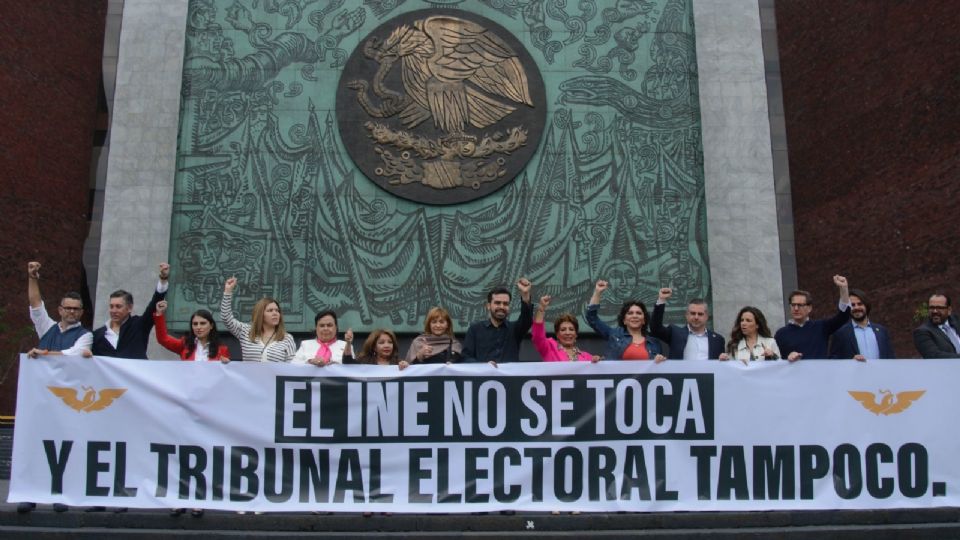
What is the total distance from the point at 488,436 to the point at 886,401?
3.12m

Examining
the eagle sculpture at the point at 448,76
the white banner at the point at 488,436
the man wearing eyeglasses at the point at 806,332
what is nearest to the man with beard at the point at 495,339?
the white banner at the point at 488,436

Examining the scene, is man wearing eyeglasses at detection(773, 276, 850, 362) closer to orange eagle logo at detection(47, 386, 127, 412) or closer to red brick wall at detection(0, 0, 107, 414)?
orange eagle logo at detection(47, 386, 127, 412)

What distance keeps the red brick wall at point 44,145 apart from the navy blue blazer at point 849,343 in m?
21.7

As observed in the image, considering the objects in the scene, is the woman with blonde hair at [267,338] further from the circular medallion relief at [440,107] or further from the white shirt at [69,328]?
the circular medallion relief at [440,107]

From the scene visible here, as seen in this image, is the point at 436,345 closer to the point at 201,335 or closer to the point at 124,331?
the point at 201,335

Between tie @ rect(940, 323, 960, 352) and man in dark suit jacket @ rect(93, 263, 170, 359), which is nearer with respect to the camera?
man in dark suit jacket @ rect(93, 263, 170, 359)

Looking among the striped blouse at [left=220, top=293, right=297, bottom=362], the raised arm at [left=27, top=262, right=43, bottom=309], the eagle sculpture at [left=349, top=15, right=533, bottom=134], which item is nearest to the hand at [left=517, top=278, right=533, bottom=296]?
the striped blouse at [left=220, top=293, right=297, bottom=362]

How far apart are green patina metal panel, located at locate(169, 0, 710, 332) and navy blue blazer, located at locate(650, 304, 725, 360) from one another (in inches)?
215

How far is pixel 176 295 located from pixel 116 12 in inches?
504

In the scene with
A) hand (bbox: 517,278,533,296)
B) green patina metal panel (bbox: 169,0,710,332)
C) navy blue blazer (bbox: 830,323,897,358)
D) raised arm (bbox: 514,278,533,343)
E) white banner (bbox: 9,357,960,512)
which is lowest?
white banner (bbox: 9,357,960,512)

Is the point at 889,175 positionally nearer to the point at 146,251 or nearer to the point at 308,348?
the point at 146,251

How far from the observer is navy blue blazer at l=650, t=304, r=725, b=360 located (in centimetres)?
866

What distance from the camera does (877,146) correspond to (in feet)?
89.1

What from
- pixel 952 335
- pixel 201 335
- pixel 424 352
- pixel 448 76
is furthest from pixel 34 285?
pixel 448 76
